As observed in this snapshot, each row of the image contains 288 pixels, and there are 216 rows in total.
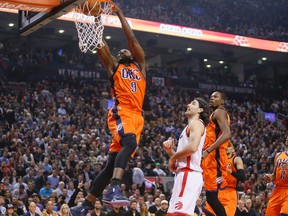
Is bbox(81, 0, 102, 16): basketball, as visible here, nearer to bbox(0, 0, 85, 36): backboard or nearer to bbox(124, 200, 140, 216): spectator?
bbox(0, 0, 85, 36): backboard

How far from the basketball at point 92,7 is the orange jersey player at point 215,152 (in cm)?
209

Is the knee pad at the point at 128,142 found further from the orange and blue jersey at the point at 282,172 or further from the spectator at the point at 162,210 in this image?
the spectator at the point at 162,210

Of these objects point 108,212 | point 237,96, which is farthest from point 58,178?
point 237,96

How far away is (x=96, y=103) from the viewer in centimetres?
2388

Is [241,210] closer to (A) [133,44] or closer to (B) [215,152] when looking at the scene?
(B) [215,152]

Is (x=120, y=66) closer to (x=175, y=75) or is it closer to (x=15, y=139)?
(x=15, y=139)

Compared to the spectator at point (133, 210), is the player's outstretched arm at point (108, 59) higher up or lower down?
higher up

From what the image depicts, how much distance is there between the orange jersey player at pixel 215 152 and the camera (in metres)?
7.36

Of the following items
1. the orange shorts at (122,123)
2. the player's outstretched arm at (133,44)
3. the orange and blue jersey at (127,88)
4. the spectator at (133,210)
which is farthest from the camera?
the spectator at (133,210)

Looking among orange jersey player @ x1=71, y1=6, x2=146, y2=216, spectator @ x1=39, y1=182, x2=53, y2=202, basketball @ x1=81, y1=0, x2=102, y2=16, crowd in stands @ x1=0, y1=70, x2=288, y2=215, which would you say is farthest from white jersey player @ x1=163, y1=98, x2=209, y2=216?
spectator @ x1=39, y1=182, x2=53, y2=202

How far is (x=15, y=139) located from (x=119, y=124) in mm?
10789

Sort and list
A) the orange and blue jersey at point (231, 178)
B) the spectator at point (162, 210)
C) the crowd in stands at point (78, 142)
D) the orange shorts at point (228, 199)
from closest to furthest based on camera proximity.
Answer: the orange shorts at point (228, 199)
the orange and blue jersey at point (231, 178)
the spectator at point (162, 210)
the crowd in stands at point (78, 142)

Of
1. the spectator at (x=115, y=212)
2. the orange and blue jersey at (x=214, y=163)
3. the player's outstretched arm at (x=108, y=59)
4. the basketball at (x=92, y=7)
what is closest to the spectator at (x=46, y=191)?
the spectator at (x=115, y=212)

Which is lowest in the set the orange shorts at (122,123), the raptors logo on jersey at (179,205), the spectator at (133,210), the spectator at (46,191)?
the spectator at (133,210)
